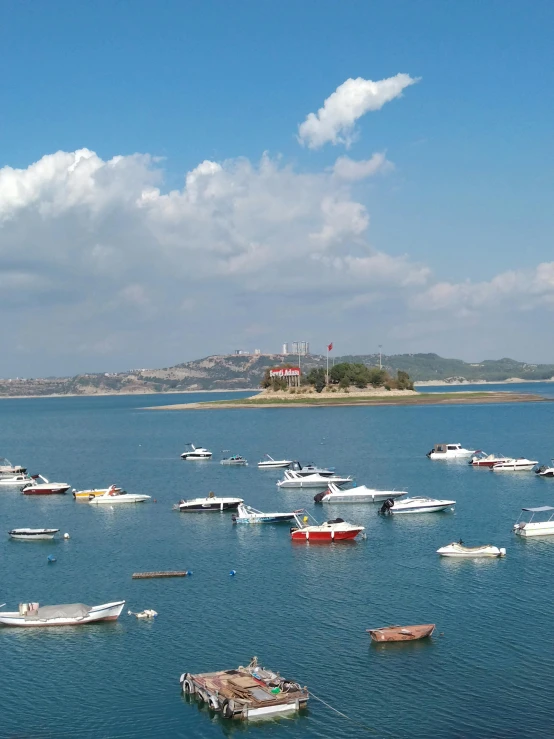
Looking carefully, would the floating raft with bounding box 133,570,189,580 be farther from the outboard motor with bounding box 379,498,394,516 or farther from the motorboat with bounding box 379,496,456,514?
the motorboat with bounding box 379,496,456,514

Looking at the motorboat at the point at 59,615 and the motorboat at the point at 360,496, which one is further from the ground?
the motorboat at the point at 360,496

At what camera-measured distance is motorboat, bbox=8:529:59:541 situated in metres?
61.2

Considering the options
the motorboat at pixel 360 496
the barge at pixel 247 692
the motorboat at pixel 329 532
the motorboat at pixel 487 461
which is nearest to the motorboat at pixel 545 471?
the motorboat at pixel 487 461

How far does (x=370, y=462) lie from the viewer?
105125 millimetres

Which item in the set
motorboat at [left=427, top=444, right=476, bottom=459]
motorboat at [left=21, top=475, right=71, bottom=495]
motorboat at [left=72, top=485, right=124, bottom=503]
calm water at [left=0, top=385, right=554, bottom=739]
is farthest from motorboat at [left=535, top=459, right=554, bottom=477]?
motorboat at [left=21, top=475, right=71, bottom=495]

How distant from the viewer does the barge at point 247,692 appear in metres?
29.2

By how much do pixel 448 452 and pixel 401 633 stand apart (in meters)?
73.3

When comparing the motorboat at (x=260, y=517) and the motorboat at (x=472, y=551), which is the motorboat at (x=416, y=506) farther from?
the motorboat at (x=472, y=551)

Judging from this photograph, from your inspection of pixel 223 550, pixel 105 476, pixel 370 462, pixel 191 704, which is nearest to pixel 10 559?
pixel 223 550

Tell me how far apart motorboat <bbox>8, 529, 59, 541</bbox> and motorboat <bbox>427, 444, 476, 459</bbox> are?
58276 millimetres

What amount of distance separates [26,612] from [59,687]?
25.4ft

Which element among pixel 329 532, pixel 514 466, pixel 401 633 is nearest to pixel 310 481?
pixel 514 466

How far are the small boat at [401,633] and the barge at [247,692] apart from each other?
6010mm

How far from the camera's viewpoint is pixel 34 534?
61250 millimetres
